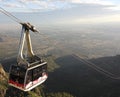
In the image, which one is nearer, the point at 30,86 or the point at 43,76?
the point at 30,86

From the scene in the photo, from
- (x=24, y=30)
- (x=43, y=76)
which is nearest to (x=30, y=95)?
(x=43, y=76)

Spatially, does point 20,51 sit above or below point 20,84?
above

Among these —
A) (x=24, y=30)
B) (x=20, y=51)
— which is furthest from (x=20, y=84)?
(x=24, y=30)

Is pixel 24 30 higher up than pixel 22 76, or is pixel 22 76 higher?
pixel 24 30

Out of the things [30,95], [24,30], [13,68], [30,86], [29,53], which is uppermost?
[24,30]

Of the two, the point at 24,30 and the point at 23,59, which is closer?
the point at 24,30

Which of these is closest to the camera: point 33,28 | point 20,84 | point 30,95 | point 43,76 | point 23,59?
point 33,28

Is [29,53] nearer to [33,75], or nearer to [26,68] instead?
[26,68]

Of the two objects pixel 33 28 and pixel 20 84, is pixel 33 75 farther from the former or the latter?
pixel 33 28

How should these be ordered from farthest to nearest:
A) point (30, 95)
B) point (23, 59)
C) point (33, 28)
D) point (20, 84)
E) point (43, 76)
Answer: point (30, 95), point (43, 76), point (20, 84), point (23, 59), point (33, 28)

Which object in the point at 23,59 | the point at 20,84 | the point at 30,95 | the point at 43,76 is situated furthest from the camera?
the point at 30,95
